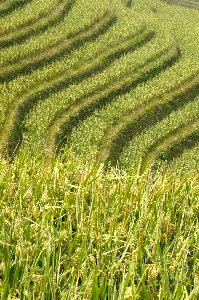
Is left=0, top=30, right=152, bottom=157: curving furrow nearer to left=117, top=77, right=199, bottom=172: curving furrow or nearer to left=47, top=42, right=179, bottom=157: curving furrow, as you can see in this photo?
left=47, top=42, right=179, bottom=157: curving furrow

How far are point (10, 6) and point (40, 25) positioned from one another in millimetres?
5168

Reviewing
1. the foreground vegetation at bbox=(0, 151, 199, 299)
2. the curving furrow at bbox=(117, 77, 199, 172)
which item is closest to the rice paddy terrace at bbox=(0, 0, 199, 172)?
the curving furrow at bbox=(117, 77, 199, 172)

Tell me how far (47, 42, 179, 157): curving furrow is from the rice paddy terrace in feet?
0.34

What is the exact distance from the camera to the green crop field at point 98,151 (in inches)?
180

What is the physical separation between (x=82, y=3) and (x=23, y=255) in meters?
64.2

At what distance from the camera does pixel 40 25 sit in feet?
175

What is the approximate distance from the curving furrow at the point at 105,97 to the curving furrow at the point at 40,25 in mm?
11232

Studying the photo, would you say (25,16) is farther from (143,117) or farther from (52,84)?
(143,117)

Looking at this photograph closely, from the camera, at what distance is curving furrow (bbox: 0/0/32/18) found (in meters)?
53.9

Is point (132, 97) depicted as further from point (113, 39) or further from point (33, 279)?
point (33, 279)

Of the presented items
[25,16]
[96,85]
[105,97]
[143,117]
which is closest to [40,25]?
[25,16]

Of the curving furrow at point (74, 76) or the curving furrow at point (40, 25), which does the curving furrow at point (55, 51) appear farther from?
the curving furrow at point (40, 25)

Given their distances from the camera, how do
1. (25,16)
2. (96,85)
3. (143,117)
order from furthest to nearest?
1. (25,16)
2. (96,85)
3. (143,117)

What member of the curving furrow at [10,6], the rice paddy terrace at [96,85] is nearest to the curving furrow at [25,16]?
the rice paddy terrace at [96,85]
